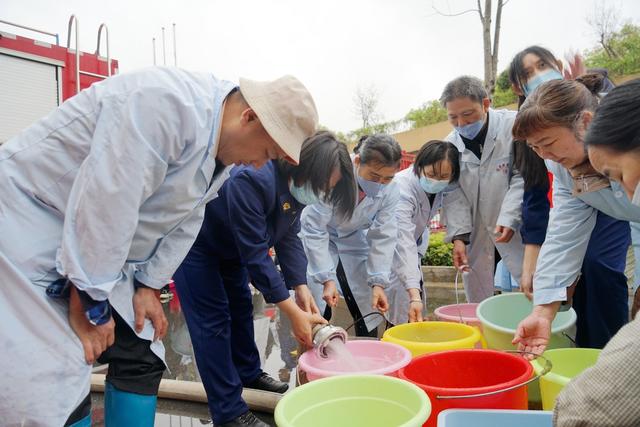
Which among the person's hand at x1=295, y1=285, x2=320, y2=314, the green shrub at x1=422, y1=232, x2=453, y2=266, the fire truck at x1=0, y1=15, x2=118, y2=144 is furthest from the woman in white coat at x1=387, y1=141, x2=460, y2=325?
the fire truck at x1=0, y1=15, x2=118, y2=144

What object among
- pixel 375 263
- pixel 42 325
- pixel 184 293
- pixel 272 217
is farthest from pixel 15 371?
pixel 375 263

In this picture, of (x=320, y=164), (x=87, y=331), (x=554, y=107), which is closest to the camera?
(x=87, y=331)

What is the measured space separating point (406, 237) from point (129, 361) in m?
2.18

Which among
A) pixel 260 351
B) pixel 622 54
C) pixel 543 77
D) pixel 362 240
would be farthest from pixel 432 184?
pixel 622 54

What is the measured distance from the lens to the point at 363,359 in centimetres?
203

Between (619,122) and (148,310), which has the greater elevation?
(619,122)

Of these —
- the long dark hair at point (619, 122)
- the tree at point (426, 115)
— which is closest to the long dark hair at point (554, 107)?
the long dark hair at point (619, 122)

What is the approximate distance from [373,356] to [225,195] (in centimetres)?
100

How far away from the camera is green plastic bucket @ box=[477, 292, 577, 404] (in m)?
2.03

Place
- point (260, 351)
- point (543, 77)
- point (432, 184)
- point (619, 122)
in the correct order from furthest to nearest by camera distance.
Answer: point (260, 351)
point (432, 184)
point (543, 77)
point (619, 122)

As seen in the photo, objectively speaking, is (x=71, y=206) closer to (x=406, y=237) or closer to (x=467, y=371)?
(x=467, y=371)

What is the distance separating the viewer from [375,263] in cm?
321

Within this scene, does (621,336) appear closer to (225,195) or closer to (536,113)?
(536,113)

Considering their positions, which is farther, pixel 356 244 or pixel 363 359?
pixel 356 244
